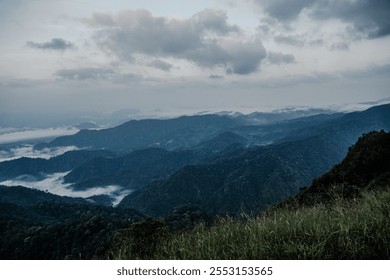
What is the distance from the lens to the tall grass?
4.06 metres

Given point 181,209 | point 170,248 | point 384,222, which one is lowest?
point 181,209

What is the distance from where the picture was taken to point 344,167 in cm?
4356

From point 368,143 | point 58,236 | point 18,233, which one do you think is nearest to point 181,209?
point 58,236

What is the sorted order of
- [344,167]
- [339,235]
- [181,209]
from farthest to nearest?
1. [181,209]
2. [344,167]
3. [339,235]

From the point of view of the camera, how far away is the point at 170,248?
4980 millimetres

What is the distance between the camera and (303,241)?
4.38 meters

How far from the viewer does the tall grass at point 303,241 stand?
4059 millimetres

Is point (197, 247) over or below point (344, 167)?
over
